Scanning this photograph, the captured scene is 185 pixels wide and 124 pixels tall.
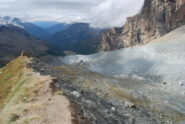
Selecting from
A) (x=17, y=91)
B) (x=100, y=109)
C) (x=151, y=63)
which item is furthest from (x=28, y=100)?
(x=151, y=63)

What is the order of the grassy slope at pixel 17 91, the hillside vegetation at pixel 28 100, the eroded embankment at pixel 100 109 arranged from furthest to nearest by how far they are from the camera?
the grassy slope at pixel 17 91, the eroded embankment at pixel 100 109, the hillside vegetation at pixel 28 100

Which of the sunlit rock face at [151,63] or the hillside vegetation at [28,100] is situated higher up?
the hillside vegetation at [28,100]

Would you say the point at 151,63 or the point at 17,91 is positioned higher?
the point at 17,91

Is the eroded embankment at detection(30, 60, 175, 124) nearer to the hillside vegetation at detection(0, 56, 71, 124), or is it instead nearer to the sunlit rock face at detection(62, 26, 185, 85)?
the hillside vegetation at detection(0, 56, 71, 124)

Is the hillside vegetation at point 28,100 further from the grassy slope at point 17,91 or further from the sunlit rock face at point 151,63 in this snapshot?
the sunlit rock face at point 151,63

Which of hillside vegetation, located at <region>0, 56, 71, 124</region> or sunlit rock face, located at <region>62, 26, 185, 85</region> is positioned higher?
hillside vegetation, located at <region>0, 56, 71, 124</region>

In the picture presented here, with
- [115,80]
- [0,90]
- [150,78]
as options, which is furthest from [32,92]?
[150,78]

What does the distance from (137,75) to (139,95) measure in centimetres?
3247

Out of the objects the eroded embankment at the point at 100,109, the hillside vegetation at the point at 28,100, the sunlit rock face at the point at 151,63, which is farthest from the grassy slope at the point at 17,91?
the sunlit rock face at the point at 151,63

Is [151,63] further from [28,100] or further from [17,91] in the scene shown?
[28,100]

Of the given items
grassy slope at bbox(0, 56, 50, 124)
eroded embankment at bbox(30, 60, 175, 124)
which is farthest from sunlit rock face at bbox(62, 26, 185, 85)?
grassy slope at bbox(0, 56, 50, 124)

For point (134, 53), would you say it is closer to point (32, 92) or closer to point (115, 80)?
point (115, 80)

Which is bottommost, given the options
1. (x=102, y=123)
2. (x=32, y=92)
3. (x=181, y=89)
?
(x=181, y=89)

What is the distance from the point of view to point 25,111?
3828 cm
